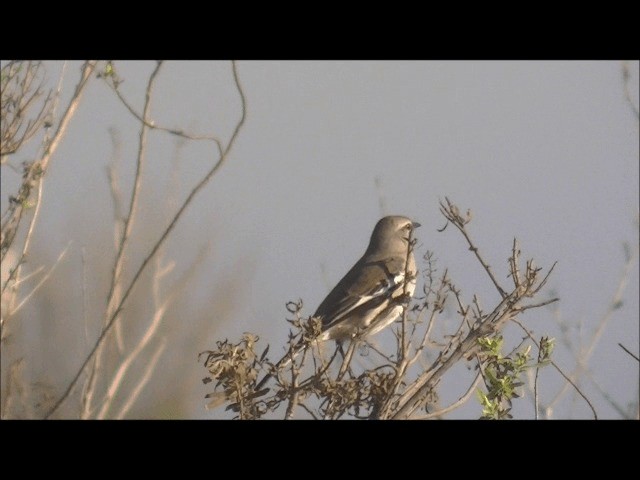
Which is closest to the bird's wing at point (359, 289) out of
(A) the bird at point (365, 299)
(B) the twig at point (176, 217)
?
(A) the bird at point (365, 299)

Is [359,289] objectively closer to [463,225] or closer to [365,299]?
[365,299]

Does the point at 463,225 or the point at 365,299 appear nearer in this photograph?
the point at 463,225

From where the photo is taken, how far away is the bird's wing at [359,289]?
6328mm

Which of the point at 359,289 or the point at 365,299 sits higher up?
the point at 359,289

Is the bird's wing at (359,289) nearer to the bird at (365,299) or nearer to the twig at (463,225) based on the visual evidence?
the bird at (365,299)

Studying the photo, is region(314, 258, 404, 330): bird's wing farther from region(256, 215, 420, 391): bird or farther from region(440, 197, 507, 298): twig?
region(440, 197, 507, 298): twig

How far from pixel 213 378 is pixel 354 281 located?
327cm

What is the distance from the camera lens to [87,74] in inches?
175

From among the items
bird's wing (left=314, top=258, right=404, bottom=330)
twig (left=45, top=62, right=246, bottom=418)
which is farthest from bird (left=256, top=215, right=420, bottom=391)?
twig (left=45, top=62, right=246, bottom=418)

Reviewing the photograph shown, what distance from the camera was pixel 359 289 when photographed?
6570 millimetres

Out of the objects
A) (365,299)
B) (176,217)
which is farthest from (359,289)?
(176,217)
